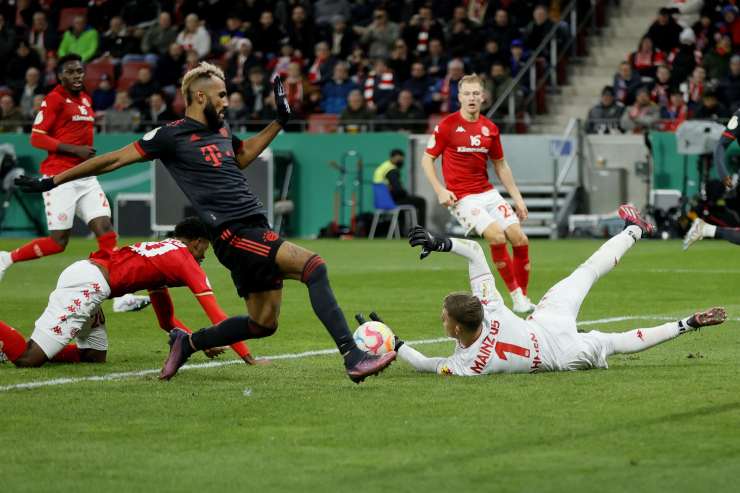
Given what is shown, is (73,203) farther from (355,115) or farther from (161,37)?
(161,37)

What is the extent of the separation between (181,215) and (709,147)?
413 inches

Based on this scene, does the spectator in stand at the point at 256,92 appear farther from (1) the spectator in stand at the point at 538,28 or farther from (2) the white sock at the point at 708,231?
(2) the white sock at the point at 708,231

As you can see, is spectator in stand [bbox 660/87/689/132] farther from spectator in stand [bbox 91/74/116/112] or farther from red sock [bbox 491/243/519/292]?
red sock [bbox 491/243/519/292]

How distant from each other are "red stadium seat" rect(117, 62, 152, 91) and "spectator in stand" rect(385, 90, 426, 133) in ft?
22.2

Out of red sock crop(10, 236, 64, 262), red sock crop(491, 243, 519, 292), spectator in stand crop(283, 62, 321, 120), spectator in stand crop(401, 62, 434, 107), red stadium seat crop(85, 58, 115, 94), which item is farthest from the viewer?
red stadium seat crop(85, 58, 115, 94)

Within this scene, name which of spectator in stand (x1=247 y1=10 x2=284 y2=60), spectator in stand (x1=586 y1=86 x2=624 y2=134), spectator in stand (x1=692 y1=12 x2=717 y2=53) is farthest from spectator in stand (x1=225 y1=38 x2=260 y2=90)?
spectator in stand (x1=692 y1=12 x2=717 y2=53)

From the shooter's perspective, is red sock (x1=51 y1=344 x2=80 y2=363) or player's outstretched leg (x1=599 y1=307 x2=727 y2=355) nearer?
player's outstretched leg (x1=599 y1=307 x2=727 y2=355)

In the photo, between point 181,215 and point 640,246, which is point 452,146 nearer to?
point 640,246

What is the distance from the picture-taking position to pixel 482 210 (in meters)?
14.1

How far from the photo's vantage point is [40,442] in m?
6.90

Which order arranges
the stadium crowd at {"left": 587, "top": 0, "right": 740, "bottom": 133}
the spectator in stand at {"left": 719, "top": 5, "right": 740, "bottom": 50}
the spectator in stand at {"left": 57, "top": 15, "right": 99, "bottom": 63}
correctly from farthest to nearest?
the spectator in stand at {"left": 57, "top": 15, "right": 99, "bottom": 63}, the spectator in stand at {"left": 719, "top": 5, "right": 740, "bottom": 50}, the stadium crowd at {"left": 587, "top": 0, "right": 740, "bottom": 133}

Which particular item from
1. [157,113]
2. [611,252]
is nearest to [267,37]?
[157,113]

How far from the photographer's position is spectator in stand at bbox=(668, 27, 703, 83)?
1046 inches

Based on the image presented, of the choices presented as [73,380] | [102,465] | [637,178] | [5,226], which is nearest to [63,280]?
[73,380]
